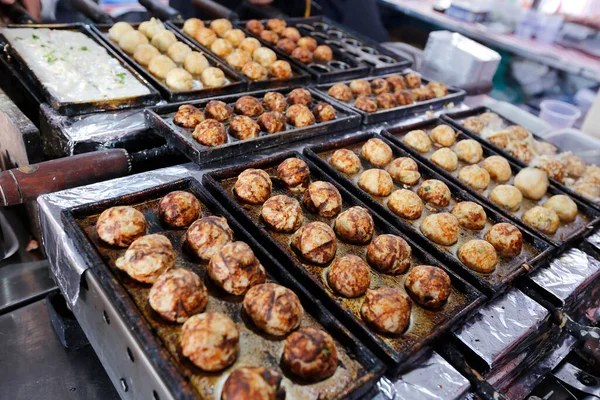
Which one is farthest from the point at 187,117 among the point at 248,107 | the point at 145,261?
the point at 145,261

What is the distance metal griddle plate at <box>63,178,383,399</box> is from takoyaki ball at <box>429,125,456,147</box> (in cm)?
188

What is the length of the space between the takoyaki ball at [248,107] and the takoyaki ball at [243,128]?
0.22 meters

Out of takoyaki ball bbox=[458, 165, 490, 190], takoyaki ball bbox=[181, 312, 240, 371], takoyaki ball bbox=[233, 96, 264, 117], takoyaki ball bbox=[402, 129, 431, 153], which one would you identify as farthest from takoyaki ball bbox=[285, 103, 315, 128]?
takoyaki ball bbox=[181, 312, 240, 371]

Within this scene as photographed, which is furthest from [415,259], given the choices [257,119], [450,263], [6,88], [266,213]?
[6,88]

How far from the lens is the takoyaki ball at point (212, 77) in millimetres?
3424

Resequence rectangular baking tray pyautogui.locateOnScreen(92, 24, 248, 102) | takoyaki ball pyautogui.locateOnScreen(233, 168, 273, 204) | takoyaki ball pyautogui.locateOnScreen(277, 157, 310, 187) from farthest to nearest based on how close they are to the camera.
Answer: rectangular baking tray pyautogui.locateOnScreen(92, 24, 248, 102)
takoyaki ball pyautogui.locateOnScreen(277, 157, 310, 187)
takoyaki ball pyautogui.locateOnScreen(233, 168, 273, 204)

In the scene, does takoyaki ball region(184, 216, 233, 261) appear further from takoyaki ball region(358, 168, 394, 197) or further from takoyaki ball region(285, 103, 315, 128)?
takoyaki ball region(285, 103, 315, 128)

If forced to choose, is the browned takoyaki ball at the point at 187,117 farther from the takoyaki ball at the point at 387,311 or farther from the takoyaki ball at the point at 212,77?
the takoyaki ball at the point at 387,311

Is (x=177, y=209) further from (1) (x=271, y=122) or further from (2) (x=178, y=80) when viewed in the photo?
(2) (x=178, y=80)

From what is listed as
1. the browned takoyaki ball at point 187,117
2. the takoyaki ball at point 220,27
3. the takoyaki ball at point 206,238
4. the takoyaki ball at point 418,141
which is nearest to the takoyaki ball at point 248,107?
the browned takoyaki ball at point 187,117

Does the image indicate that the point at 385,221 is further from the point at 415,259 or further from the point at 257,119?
the point at 257,119

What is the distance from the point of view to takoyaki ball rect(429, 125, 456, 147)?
10.9ft

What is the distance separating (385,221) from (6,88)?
3100 millimetres

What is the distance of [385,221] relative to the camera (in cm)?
231
